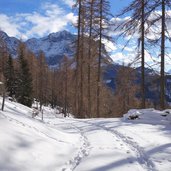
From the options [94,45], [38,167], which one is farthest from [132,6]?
[38,167]

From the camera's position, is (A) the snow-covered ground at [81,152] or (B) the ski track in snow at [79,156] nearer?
(A) the snow-covered ground at [81,152]

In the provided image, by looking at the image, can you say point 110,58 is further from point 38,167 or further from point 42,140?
point 38,167

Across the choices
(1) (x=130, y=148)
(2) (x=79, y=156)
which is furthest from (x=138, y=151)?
(2) (x=79, y=156)

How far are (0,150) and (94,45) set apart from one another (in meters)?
26.6

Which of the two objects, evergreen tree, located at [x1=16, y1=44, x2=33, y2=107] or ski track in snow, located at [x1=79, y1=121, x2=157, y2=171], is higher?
evergreen tree, located at [x1=16, y1=44, x2=33, y2=107]

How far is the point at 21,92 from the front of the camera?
45188 millimetres

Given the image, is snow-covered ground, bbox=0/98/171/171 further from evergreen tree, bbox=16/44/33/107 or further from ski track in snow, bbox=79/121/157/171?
evergreen tree, bbox=16/44/33/107

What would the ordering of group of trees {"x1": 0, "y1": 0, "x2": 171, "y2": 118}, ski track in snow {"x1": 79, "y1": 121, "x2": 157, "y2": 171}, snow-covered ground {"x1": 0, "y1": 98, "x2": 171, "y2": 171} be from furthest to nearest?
group of trees {"x1": 0, "y1": 0, "x2": 171, "y2": 118} → ski track in snow {"x1": 79, "y1": 121, "x2": 157, "y2": 171} → snow-covered ground {"x1": 0, "y1": 98, "x2": 171, "y2": 171}

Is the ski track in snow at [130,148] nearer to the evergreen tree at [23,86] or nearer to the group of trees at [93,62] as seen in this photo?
the group of trees at [93,62]

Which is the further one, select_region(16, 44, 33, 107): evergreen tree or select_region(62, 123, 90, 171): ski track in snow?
select_region(16, 44, 33, 107): evergreen tree

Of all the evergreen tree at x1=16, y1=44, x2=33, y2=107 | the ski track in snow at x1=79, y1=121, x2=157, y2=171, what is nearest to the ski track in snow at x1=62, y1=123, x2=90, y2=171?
the ski track in snow at x1=79, y1=121, x2=157, y2=171

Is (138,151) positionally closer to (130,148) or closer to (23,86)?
(130,148)

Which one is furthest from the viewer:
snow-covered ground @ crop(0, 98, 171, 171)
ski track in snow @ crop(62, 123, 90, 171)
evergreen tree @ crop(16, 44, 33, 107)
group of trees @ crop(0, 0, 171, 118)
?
evergreen tree @ crop(16, 44, 33, 107)

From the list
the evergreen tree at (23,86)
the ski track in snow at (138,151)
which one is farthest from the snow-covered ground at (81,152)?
the evergreen tree at (23,86)
